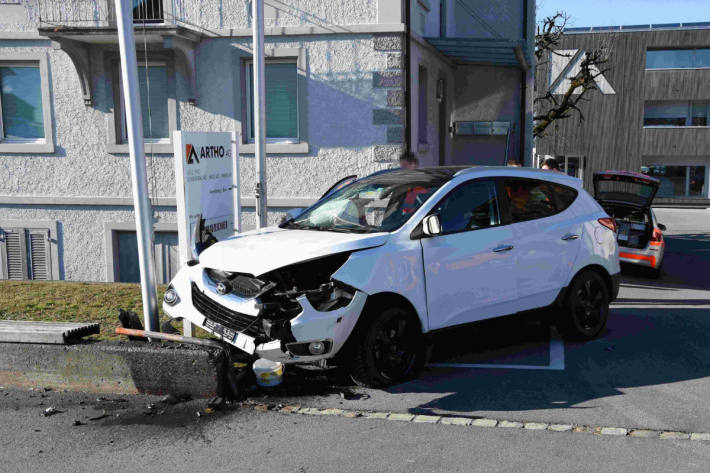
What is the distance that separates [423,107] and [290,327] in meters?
10.8

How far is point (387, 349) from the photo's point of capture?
5.83m

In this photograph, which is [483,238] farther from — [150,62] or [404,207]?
[150,62]

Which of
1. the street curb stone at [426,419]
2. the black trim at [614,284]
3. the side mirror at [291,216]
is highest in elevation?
the side mirror at [291,216]

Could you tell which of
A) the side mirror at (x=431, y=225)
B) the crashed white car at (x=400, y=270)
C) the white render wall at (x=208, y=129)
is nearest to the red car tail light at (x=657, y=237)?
the white render wall at (x=208, y=129)

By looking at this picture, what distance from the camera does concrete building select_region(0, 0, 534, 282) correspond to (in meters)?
12.7

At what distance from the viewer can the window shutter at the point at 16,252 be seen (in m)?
14.0

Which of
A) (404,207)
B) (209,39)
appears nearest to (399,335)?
(404,207)

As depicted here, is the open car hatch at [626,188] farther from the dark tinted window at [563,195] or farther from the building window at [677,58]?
the building window at [677,58]

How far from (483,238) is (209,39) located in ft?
27.4

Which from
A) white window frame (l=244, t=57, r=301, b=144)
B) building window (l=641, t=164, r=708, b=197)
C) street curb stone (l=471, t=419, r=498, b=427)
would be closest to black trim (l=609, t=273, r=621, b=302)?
street curb stone (l=471, t=419, r=498, b=427)

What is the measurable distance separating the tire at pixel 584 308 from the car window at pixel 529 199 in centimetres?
82

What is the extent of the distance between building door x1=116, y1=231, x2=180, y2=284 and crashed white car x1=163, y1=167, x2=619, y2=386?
7.30 m

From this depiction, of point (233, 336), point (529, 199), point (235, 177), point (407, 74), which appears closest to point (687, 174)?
point (407, 74)

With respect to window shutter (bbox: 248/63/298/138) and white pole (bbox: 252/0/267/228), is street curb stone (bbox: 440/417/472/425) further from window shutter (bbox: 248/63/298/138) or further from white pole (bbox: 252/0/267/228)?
window shutter (bbox: 248/63/298/138)
